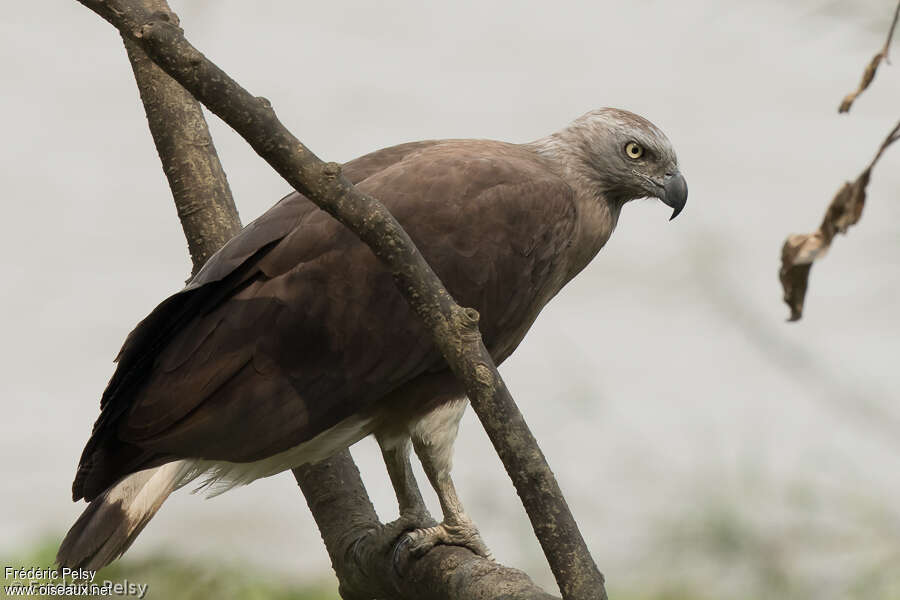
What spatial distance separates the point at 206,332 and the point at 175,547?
1221 mm

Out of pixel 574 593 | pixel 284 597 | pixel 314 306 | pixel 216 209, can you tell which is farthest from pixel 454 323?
pixel 284 597

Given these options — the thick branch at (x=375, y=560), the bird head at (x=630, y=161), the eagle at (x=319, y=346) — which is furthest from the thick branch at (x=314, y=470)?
the bird head at (x=630, y=161)

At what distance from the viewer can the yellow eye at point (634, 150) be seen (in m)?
3.35

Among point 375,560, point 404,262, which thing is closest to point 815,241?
point 404,262

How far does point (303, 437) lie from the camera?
2.57m

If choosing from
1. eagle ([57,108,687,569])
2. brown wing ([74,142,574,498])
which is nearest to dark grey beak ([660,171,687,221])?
eagle ([57,108,687,569])

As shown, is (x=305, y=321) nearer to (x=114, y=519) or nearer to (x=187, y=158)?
(x=114, y=519)

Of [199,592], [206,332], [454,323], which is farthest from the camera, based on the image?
[199,592]

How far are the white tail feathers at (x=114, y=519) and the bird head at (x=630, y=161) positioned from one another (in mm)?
1554

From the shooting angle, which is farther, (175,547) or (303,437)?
(175,547)

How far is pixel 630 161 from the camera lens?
10.9 feet

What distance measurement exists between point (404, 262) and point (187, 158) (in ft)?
5.13

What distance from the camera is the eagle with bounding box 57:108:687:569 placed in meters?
2.47

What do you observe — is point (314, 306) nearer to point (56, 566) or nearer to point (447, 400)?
point (447, 400)
